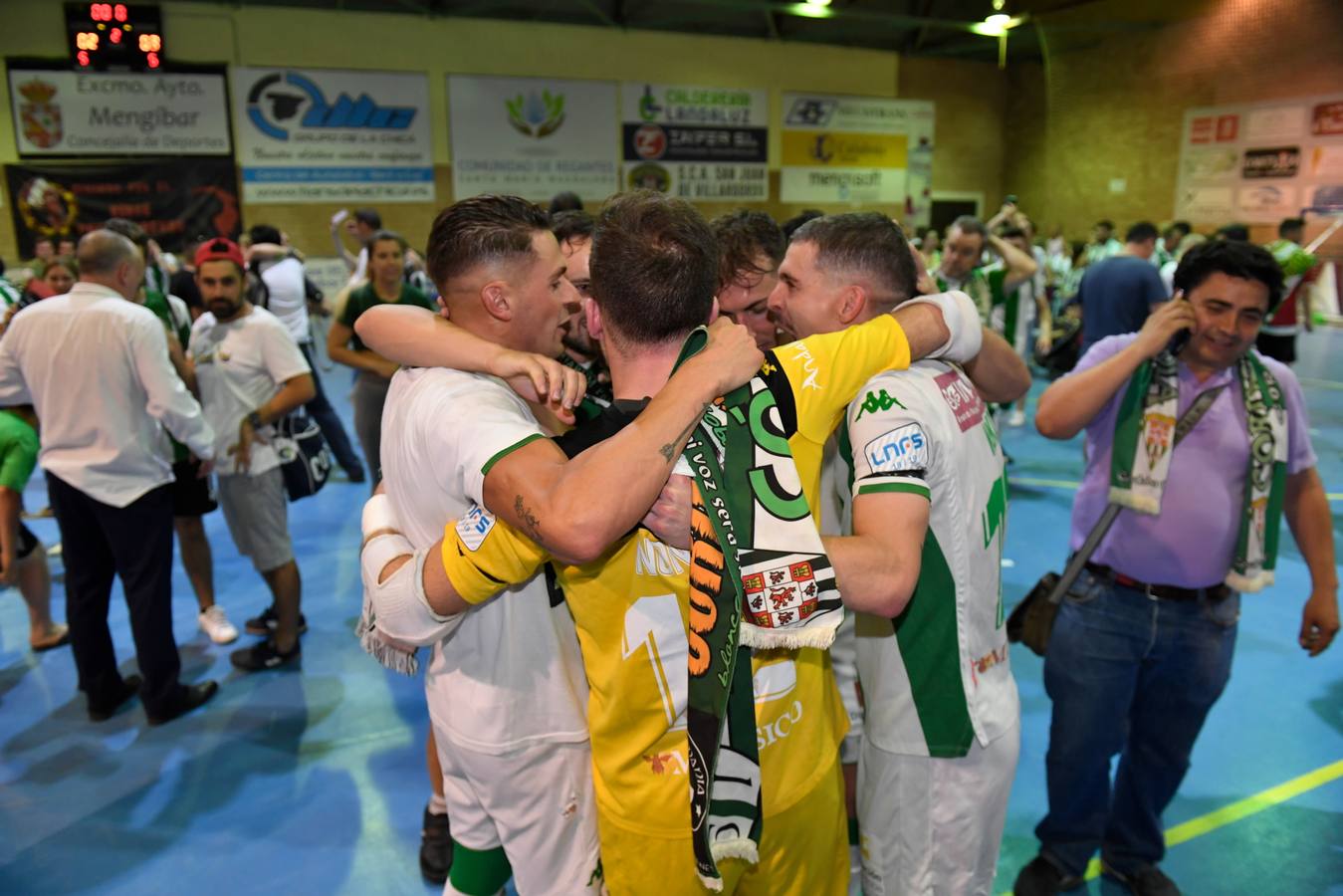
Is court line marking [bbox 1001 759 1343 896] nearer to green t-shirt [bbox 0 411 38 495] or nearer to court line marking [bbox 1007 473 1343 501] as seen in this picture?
court line marking [bbox 1007 473 1343 501]

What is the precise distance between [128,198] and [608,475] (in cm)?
1686

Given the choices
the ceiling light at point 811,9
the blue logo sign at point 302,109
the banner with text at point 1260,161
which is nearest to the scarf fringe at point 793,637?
the blue logo sign at point 302,109

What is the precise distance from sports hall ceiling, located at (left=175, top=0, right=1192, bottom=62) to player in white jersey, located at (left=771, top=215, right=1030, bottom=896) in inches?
622

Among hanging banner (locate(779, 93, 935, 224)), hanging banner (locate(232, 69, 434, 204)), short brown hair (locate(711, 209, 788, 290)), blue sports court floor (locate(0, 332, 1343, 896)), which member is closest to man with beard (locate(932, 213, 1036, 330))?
blue sports court floor (locate(0, 332, 1343, 896))

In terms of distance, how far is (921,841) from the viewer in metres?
1.91

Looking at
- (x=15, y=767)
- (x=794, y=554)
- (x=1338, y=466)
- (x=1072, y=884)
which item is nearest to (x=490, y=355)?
(x=794, y=554)

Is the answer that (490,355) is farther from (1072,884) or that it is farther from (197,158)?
(197,158)

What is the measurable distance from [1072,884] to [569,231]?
9.28ft

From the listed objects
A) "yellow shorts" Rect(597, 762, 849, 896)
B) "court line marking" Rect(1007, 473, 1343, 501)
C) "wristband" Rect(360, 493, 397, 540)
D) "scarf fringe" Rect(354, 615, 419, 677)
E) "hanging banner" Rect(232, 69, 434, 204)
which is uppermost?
"hanging banner" Rect(232, 69, 434, 204)

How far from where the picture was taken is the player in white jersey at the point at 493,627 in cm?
180

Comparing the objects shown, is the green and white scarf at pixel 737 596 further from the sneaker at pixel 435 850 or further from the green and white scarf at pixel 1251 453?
the sneaker at pixel 435 850

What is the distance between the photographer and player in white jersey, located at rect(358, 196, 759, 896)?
1.80 metres

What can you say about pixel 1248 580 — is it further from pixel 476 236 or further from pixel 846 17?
pixel 846 17

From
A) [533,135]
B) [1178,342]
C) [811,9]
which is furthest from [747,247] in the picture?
[811,9]
